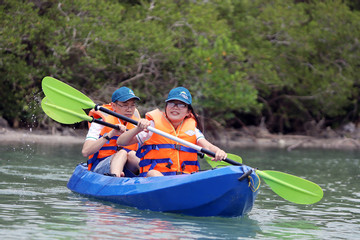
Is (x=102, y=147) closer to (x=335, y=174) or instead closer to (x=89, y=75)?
(x=335, y=174)

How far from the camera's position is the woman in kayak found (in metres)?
5.66

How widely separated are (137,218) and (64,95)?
1840 millimetres

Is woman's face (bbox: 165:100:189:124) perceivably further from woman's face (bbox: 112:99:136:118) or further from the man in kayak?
woman's face (bbox: 112:99:136:118)

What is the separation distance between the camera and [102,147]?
647 centimetres

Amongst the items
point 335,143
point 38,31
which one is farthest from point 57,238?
point 335,143

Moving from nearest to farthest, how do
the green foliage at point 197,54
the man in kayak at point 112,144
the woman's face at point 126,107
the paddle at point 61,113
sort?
1. the man in kayak at point 112,144
2. the woman's face at point 126,107
3. the paddle at point 61,113
4. the green foliage at point 197,54

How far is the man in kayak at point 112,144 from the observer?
5.96 metres

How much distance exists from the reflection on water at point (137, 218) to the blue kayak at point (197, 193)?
79mm

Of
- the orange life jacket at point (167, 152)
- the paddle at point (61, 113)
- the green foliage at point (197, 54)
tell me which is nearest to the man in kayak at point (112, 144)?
the paddle at point (61, 113)

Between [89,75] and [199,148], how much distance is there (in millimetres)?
9652

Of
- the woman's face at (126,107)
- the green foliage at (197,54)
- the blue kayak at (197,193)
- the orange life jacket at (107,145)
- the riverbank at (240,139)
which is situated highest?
the green foliage at (197,54)

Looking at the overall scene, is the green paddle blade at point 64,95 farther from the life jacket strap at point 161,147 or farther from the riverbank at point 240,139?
the riverbank at point 240,139

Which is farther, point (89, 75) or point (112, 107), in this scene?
point (89, 75)

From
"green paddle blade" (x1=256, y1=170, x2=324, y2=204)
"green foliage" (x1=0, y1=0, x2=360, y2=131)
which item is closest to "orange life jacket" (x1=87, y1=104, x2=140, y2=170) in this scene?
"green paddle blade" (x1=256, y1=170, x2=324, y2=204)
